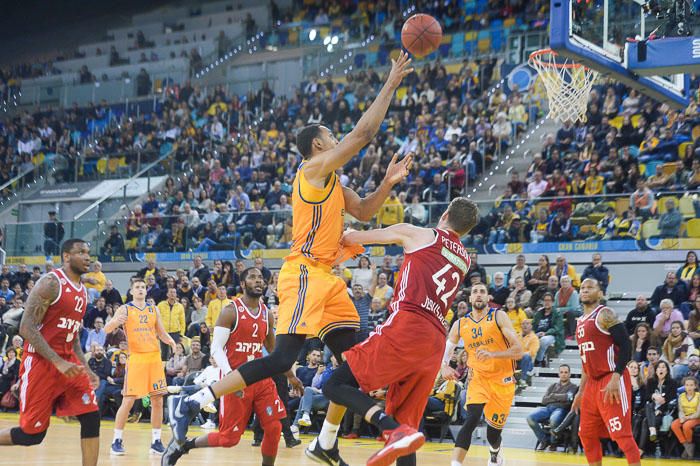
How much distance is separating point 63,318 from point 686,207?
11325 millimetres

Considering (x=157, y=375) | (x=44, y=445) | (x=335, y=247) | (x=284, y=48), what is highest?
(x=284, y=48)

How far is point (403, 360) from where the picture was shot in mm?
6477

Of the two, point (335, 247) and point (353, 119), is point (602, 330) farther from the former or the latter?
point (353, 119)

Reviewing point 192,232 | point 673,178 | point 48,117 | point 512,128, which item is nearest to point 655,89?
point 673,178

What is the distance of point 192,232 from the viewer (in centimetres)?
2142

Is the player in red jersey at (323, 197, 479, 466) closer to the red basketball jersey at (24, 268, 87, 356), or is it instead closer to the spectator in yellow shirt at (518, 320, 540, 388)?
the red basketball jersey at (24, 268, 87, 356)

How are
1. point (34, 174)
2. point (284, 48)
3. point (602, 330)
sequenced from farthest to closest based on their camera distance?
point (284, 48) → point (34, 174) → point (602, 330)

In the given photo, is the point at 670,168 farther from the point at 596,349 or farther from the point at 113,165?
the point at 113,165

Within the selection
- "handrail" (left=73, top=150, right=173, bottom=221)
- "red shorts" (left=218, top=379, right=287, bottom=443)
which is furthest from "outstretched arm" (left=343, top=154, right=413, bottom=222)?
"handrail" (left=73, top=150, right=173, bottom=221)

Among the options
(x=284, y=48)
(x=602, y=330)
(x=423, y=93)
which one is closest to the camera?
(x=602, y=330)

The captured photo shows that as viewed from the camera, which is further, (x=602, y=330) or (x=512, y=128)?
(x=512, y=128)

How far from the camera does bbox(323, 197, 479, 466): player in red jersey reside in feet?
21.2

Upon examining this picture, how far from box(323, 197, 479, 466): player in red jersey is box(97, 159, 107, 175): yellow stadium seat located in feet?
73.8

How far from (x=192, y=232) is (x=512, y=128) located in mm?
7735
